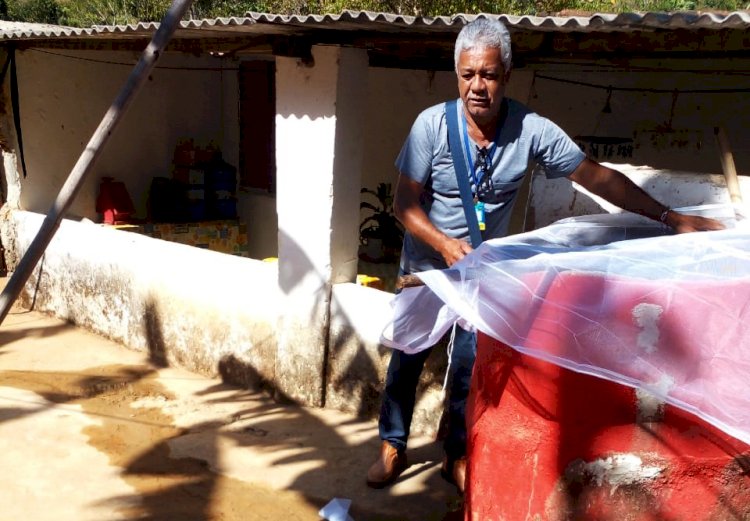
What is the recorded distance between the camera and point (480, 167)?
278cm

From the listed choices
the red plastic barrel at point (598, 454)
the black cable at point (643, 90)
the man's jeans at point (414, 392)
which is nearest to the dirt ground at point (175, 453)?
the man's jeans at point (414, 392)

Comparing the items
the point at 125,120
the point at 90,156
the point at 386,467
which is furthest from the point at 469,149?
the point at 125,120

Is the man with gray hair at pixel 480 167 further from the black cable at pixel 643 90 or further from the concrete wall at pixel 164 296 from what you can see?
the black cable at pixel 643 90

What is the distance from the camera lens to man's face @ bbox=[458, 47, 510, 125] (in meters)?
2.55

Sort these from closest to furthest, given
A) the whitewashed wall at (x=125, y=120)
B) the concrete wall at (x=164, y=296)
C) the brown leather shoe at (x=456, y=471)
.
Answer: the brown leather shoe at (x=456, y=471) < the concrete wall at (x=164, y=296) < the whitewashed wall at (x=125, y=120)

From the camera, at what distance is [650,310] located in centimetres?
198

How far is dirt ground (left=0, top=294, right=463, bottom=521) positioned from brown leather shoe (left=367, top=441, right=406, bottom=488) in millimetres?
71

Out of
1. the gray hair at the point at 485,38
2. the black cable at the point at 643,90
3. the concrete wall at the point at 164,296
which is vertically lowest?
the concrete wall at the point at 164,296

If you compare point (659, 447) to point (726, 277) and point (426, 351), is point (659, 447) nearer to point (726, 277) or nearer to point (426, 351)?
point (726, 277)

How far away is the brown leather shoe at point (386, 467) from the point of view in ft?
11.3

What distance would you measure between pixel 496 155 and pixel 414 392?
1.17m

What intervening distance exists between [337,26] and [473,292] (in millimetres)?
2146

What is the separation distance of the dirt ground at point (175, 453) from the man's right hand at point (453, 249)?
1.47 metres

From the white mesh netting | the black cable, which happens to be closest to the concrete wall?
the white mesh netting
